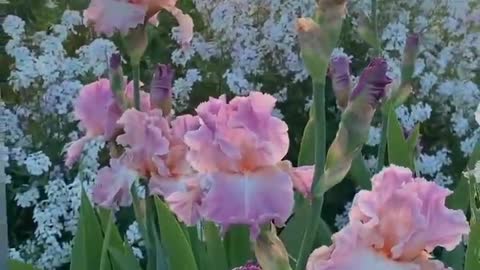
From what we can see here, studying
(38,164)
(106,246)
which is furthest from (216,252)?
(38,164)

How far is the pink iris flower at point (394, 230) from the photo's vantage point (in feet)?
3.18

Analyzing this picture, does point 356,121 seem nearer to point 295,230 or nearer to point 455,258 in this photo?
point 295,230

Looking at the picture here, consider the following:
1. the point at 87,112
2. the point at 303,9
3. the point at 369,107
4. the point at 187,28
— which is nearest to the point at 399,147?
the point at 187,28

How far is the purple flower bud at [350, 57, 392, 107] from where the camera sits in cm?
104

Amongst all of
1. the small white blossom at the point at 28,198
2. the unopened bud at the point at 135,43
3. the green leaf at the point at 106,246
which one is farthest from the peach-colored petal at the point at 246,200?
the small white blossom at the point at 28,198

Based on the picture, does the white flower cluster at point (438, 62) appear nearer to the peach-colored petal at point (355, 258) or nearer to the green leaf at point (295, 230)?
the green leaf at point (295, 230)

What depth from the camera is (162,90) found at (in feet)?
4.49

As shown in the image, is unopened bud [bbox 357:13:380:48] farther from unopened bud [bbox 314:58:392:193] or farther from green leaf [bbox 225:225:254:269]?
unopened bud [bbox 314:58:392:193]

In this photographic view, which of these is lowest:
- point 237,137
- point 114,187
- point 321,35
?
point 114,187

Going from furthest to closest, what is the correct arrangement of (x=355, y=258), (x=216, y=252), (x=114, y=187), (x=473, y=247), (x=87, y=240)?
(x=87, y=240)
(x=216, y=252)
(x=473, y=247)
(x=114, y=187)
(x=355, y=258)

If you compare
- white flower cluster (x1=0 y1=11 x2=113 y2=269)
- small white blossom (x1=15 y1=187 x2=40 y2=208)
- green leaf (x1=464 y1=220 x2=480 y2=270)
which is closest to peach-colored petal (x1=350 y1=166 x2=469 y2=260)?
green leaf (x1=464 y1=220 x2=480 y2=270)

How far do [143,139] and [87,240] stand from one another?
0.50 m

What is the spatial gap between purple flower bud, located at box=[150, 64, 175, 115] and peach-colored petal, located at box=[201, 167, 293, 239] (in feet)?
1.02

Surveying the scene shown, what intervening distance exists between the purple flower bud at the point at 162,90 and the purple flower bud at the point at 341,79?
28cm
